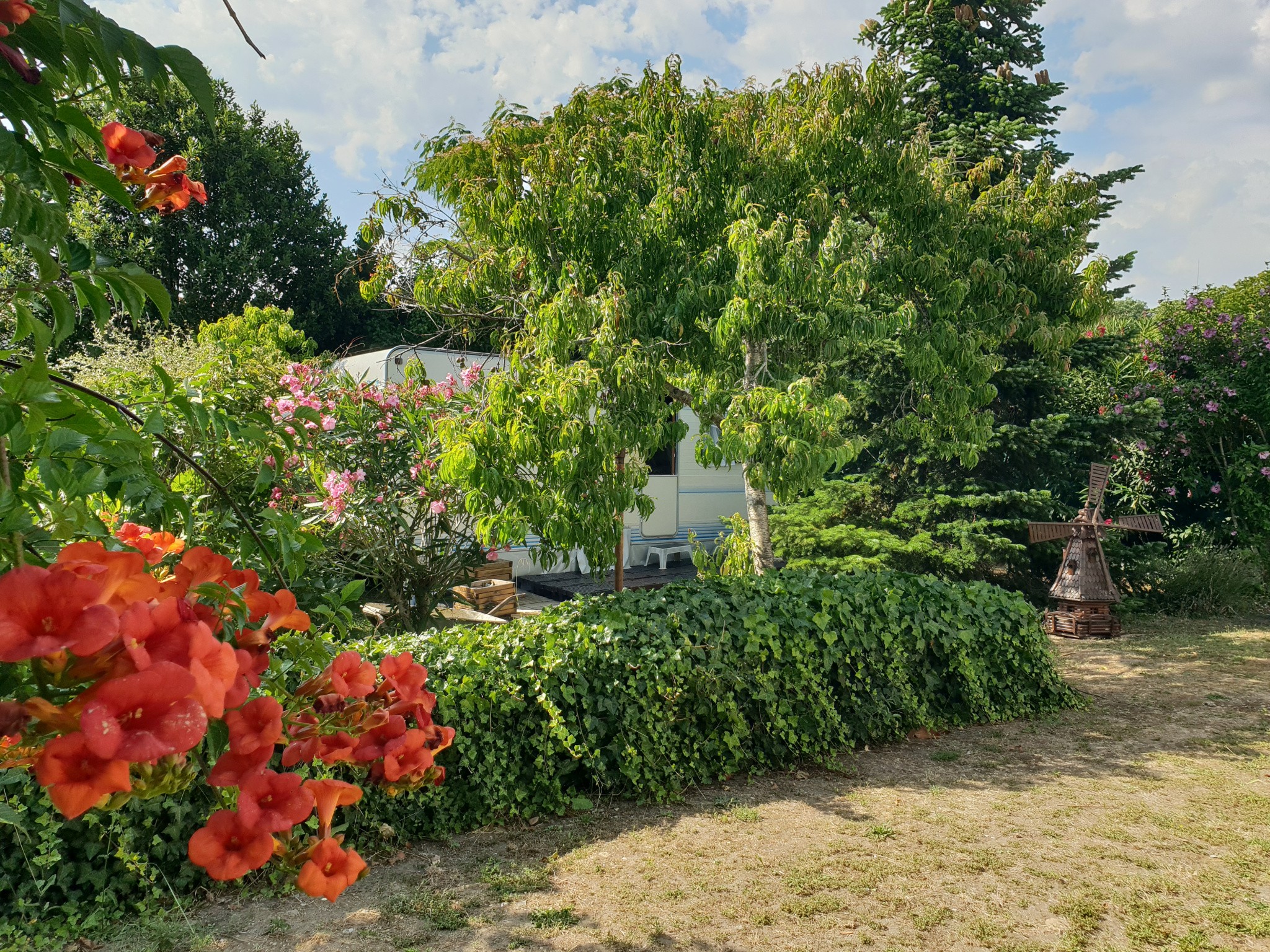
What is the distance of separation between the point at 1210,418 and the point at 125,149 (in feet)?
42.4

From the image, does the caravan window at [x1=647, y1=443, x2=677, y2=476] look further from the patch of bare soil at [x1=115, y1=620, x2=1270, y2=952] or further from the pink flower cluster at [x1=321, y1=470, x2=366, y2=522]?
the patch of bare soil at [x1=115, y1=620, x2=1270, y2=952]

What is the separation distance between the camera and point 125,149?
1207 millimetres

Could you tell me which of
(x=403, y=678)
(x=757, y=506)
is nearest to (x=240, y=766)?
(x=403, y=678)

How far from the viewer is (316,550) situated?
1243mm

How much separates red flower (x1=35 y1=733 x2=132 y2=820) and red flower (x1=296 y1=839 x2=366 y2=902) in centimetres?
30

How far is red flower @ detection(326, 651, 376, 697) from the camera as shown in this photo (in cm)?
101

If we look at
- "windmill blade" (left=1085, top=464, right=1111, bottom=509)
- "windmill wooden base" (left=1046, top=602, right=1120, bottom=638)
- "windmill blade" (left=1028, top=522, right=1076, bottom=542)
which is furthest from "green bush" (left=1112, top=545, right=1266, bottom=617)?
"windmill blade" (left=1028, top=522, right=1076, bottom=542)

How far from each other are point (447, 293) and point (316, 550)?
18.2 feet

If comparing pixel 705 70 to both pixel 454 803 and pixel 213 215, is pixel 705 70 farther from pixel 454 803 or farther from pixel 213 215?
pixel 213 215

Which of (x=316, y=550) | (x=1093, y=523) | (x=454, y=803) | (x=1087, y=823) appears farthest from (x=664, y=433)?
(x=1093, y=523)

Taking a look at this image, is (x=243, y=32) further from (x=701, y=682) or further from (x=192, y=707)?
(x=701, y=682)

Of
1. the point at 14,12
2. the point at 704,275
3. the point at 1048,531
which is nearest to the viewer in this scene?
the point at 14,12

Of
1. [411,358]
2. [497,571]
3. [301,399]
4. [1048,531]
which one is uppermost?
[411,358]

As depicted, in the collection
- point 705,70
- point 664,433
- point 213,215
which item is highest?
point 213,215
